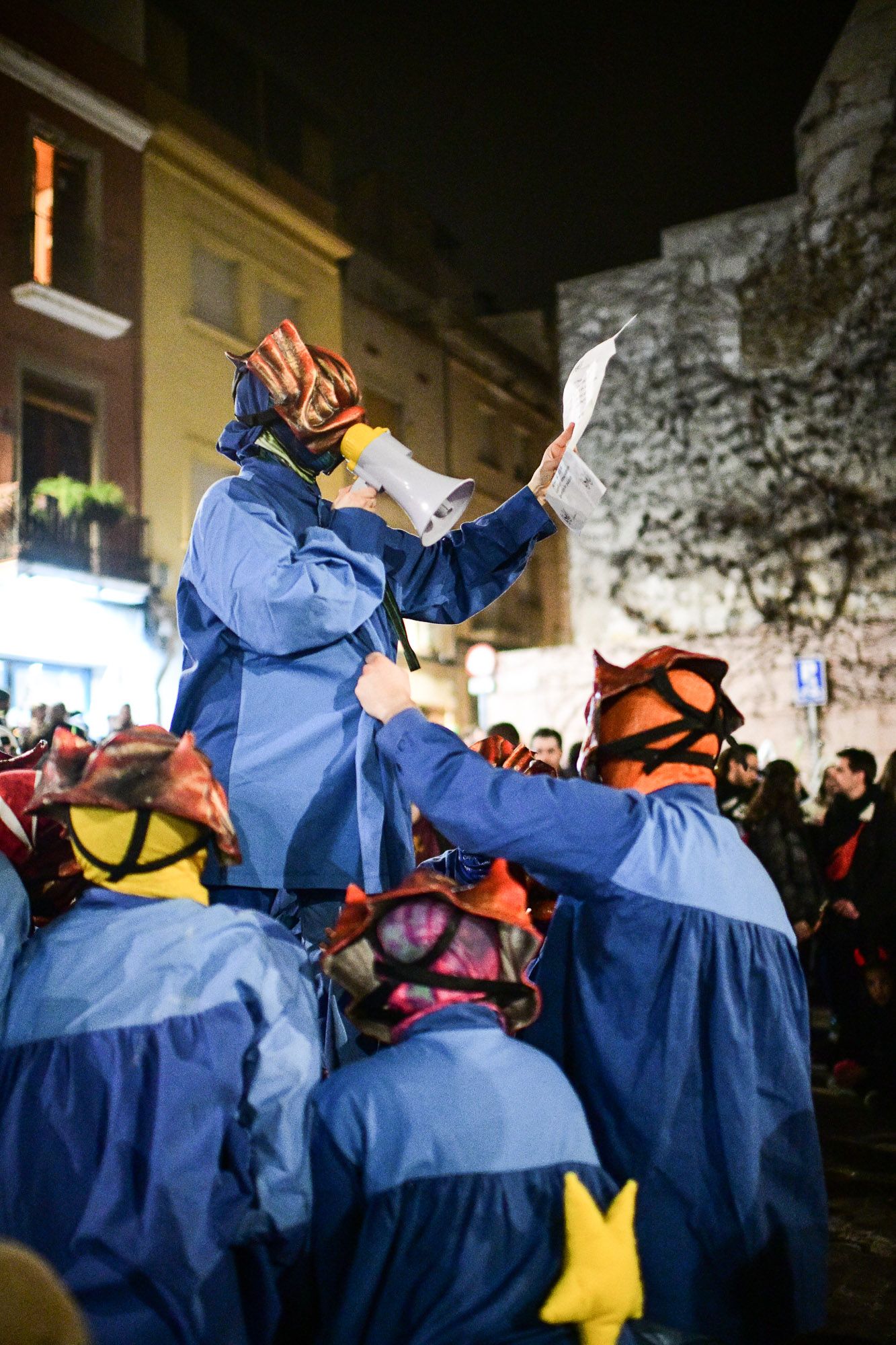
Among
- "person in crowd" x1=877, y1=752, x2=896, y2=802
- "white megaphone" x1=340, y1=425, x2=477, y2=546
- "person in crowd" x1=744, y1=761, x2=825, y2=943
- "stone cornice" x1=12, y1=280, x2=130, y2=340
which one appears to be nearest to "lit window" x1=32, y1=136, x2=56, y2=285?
"stone cornice" x1=12, y1=280, x2=130, y2=340

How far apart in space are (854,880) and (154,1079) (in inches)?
226

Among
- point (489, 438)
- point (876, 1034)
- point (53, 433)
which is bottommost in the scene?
point (876, 1034)

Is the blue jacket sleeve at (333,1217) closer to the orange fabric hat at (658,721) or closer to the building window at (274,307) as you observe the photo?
the orange fabric hat at (658,721)

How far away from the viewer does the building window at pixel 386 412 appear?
21000 mm

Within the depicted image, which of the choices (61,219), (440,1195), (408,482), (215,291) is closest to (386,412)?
(215,291)

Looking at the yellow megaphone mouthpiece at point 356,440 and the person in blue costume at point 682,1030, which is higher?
the yellow megaphone mouthpiece at point 356,440

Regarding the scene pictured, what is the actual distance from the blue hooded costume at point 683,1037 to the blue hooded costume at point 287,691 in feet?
1.08

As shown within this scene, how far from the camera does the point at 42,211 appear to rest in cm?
1492

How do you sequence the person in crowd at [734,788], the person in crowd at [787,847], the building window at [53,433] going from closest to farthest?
1. the person in crowd at [787,847]
2. the person in crowd at [734,788]
3. the building window at [53,433]

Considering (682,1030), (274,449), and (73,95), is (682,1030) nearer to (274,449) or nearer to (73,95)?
(274,449)

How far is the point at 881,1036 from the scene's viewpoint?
682cm

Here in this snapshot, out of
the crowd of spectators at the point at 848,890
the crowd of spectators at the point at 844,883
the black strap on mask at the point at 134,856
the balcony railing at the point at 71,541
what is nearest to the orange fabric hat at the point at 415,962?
the black strap on mask at the point at 134,856

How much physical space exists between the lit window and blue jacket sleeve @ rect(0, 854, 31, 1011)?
13.9 metres

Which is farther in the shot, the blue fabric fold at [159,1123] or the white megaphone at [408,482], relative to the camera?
the white megaphone at [408,482]
